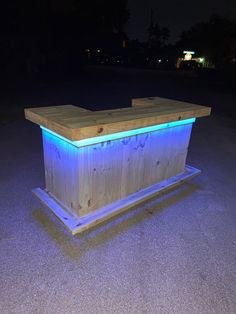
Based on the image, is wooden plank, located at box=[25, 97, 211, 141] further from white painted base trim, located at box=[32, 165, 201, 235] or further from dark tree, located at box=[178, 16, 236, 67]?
dark tree, located at box=[178, 16, 236, 67]

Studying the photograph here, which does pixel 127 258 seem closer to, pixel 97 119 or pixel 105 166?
pixel 105 166

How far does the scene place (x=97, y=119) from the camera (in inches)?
66.7

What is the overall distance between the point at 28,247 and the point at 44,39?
1549 cm

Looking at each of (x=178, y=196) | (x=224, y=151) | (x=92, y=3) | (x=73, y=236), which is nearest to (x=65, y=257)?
(x=73, y=236)

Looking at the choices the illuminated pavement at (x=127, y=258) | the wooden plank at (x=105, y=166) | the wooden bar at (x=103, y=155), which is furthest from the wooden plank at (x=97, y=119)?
the illuminated pavement at (x=127, y=258)

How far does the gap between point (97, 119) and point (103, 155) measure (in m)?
0.29

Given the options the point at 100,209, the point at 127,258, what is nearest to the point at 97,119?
the point at 100,209

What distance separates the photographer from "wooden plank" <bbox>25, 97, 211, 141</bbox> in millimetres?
1516

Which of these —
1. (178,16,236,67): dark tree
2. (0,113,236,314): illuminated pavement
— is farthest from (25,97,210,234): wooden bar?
(178,16,236,67): dark tree

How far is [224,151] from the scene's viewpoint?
3752 millimetres

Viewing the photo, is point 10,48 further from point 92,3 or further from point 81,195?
point 81,195

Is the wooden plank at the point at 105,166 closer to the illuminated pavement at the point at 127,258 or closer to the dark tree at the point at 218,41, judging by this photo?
the illuminated pavement at the point at 127,258

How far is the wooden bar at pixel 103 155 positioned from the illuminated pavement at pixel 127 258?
0.47ft

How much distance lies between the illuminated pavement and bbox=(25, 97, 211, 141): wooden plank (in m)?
0.83
